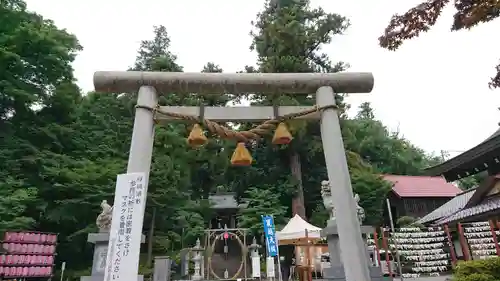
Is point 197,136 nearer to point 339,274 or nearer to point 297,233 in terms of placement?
point 339,274

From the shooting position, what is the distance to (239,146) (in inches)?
184

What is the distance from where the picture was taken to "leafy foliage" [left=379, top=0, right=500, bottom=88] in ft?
17.0

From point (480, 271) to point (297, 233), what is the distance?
23.5 feet

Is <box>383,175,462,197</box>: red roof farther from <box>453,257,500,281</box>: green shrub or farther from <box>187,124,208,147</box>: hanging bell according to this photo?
<box>187,124,208,147</box>: hanging bell

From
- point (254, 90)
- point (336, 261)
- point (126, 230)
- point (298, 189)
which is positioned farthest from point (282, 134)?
point (298, 189)

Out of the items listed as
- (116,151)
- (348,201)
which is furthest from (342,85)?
(116,151)

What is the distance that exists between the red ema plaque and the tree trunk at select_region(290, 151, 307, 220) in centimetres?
1181

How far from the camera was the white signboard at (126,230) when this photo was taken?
358cm

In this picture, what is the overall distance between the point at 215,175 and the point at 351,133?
29.5 feet

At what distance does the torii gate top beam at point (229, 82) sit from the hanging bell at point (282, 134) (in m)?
0.58

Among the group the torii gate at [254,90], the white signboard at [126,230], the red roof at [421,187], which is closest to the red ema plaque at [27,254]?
the torii gate at [254,90]

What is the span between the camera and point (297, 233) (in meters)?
13.6

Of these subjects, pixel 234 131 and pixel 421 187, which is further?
pixel 421 187

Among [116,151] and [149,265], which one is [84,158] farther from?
[149,265]
